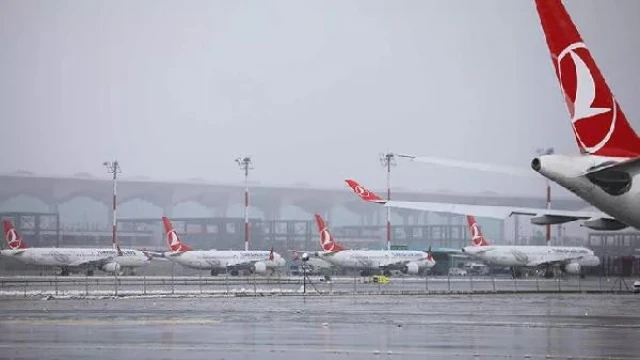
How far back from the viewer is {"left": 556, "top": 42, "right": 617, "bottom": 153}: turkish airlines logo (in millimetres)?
24625

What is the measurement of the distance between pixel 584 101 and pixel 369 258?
9636cm

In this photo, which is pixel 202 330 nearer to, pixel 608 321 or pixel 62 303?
pixel 608 321

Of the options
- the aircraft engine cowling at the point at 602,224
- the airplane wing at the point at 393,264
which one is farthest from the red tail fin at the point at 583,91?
the airplane wing at the point at 393,264

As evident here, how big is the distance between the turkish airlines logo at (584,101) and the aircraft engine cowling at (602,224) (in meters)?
4.40

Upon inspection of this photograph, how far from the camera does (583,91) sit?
2472cm

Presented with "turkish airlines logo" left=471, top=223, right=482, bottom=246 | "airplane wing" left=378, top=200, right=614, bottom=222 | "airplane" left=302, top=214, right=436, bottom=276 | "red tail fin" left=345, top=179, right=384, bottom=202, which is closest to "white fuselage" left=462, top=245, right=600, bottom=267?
"turkish airlines logo" left=471, top=223, right=482, bottom=246

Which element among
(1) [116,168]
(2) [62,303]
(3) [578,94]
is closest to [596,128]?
(3) [578,94]

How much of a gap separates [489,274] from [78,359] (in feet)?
385

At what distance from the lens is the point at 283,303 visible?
50219 mm

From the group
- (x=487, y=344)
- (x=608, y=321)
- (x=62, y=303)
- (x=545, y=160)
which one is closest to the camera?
(x=545, y=160)

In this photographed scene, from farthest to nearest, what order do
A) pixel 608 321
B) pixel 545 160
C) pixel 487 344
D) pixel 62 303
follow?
pixel 62 303 → pixel 608 321 → pixel 487 344 → pixel 545 160

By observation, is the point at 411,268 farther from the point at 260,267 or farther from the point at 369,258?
the point at 260,267

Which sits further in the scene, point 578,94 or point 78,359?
point 578,94

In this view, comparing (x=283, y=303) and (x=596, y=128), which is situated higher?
(x=596, y=128)
